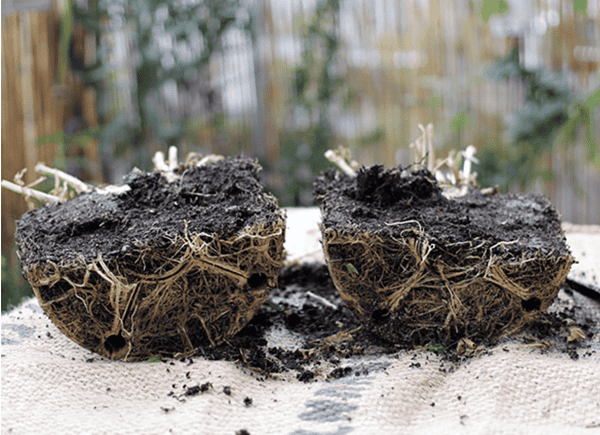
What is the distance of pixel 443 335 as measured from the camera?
47.7 inches

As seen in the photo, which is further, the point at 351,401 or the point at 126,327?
the point at 126,327

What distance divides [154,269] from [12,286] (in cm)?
142

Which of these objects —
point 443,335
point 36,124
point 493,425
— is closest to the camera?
point 493,425

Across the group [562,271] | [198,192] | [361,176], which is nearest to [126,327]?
[198,192]

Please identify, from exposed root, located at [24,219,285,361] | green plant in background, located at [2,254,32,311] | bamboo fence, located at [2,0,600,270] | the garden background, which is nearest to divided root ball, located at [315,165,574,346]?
exposed root, located at [24,219,285,361]

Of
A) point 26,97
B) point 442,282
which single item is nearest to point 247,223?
point 442,282

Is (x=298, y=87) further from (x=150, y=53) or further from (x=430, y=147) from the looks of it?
(x=430, y=147)

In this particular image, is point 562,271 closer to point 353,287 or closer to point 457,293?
point 457,293

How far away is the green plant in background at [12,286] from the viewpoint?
6.60 ft

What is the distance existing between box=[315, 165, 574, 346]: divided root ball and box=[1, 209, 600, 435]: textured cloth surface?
2.9 inches

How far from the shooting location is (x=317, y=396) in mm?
1022

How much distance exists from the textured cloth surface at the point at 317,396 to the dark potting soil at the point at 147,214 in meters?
0.25

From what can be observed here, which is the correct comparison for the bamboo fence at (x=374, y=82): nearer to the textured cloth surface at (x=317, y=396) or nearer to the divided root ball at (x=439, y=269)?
the textured cloth surface at (x=317, y=396)

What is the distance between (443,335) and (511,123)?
1.95 metres
